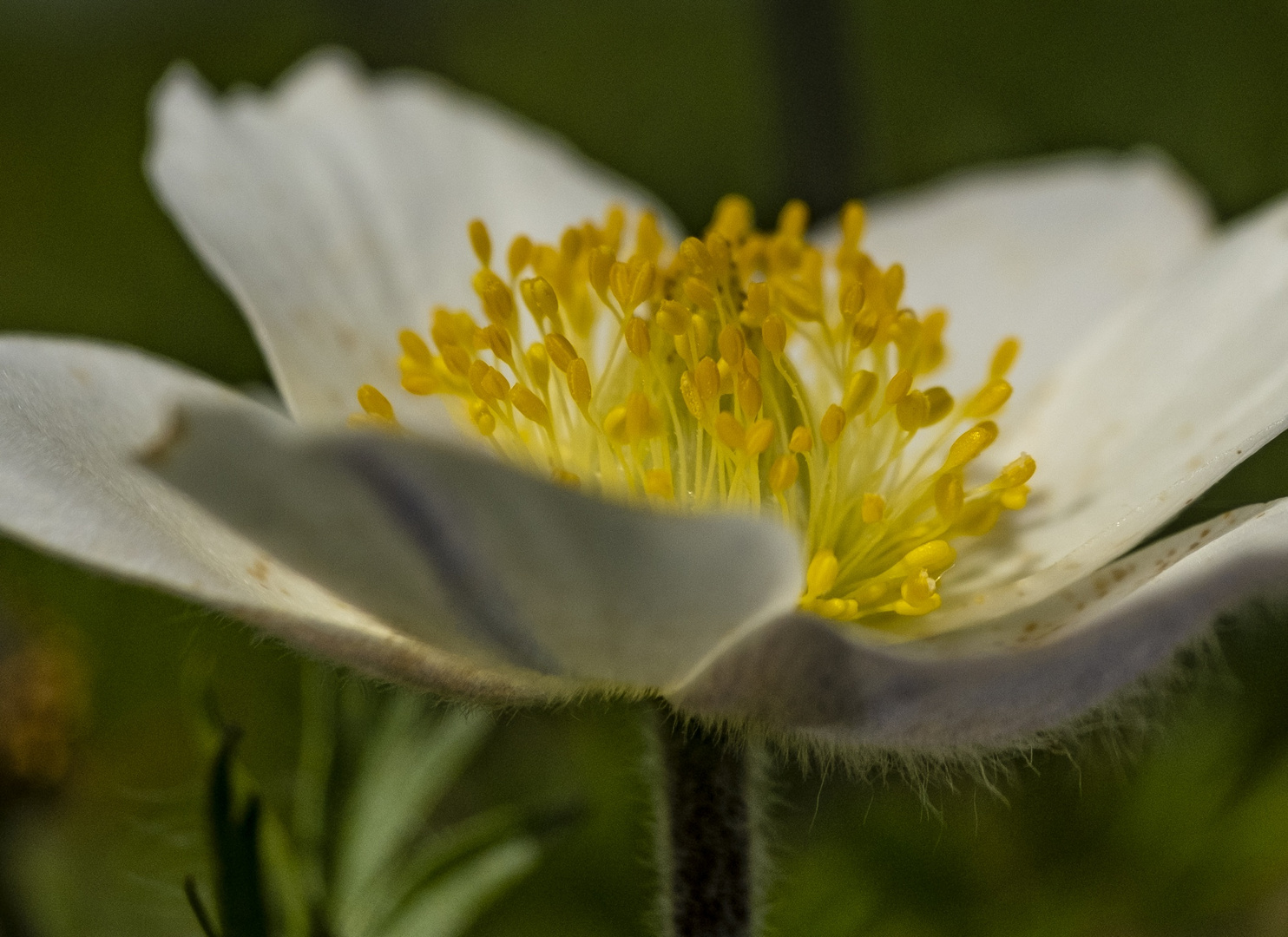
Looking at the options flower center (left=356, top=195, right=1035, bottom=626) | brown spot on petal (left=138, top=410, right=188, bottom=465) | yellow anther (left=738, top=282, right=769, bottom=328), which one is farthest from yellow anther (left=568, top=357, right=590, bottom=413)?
brown spot on petal (left=138, top=410, right=188, bottom=465)

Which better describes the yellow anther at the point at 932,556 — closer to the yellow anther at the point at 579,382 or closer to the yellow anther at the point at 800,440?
the yellow anther at the point at 800,440

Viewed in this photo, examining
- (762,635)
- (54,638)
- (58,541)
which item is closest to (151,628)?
(54,638)

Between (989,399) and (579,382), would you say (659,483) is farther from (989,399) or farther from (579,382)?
(989,399)

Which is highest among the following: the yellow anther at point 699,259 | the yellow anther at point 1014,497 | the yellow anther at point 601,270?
the yellow anther at point 1014,497

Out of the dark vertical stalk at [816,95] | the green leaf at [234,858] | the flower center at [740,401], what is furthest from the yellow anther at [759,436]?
the dark vertical stalk at [816,95]

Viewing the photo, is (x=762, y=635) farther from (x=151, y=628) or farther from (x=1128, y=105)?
(x=1128, y=105)

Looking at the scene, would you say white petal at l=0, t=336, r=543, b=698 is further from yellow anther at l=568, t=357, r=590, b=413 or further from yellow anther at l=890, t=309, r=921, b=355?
yellow anther at l=890, t=309, r=921, b=355
